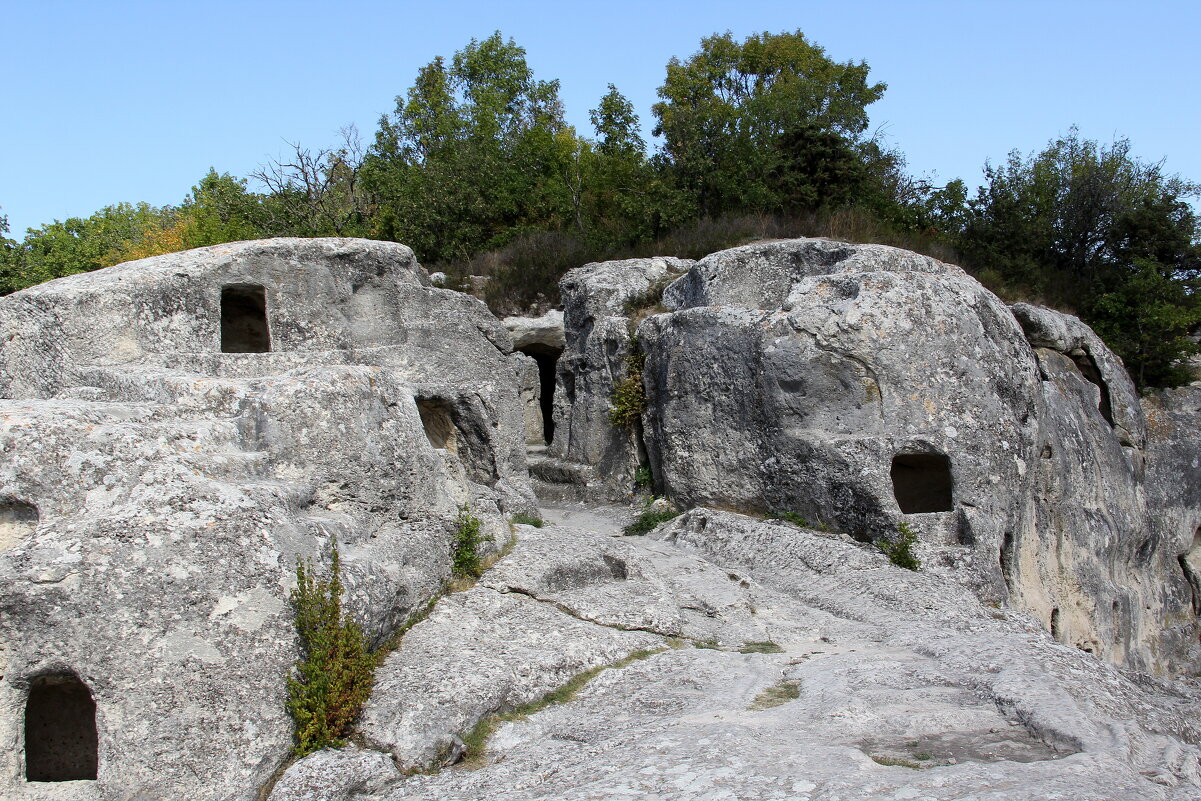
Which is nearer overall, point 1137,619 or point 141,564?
point 141,564

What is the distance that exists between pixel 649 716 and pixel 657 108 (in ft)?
102

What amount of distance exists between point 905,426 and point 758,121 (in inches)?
661

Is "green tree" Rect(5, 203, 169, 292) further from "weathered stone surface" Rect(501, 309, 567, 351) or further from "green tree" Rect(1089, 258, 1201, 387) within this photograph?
Result: "green tree" Rect(1089, 258, 1201, 387)

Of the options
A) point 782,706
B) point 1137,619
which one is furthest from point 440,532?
point 1137,619

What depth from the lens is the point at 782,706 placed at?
6.77 m

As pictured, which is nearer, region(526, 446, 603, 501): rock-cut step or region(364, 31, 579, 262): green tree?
region(526, 446, 603, 501): rock-cut step

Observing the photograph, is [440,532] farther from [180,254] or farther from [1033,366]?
[1033,366]

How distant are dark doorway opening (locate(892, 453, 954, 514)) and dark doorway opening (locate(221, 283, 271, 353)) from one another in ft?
27.8

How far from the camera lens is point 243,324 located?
1327 cm

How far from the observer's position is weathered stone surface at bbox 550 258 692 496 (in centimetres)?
1545

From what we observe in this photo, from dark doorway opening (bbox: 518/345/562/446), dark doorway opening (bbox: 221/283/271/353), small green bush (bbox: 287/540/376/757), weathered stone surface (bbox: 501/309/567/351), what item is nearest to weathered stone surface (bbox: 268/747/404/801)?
small green bush (bbox: 287/540/376/757)

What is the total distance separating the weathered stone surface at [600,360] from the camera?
15.4 meters

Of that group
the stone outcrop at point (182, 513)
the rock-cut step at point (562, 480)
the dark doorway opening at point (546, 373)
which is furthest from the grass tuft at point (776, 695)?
the dark doorway opening at point (546, 373)

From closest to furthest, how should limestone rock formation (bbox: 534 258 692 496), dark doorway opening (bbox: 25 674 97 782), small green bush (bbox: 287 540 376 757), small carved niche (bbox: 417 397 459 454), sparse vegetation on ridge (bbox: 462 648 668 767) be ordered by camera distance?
small green bush (bbox: 287 540 376 757)
sparse vegetation on ridge (bbox: 462 648 668 767)
dark doorway opening (bbox: 25 674 97 782)
small carved niche (bbox: 417 397 459 454)
limestone rock formation (bbox: 534 258 692 496)
